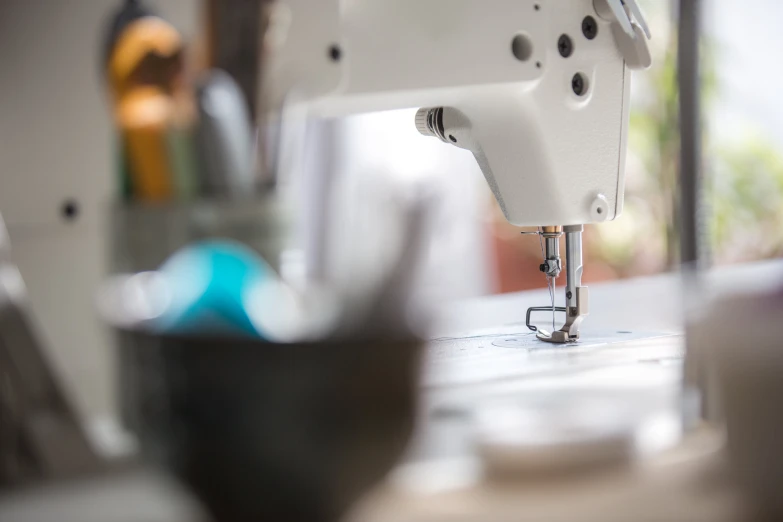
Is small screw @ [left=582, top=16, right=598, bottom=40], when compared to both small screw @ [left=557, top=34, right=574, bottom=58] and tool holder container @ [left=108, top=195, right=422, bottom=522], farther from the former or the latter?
tool holder container @ [left=108, top=195, right=422, bottom=522]

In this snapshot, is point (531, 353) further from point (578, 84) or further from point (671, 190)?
point (671, 190)

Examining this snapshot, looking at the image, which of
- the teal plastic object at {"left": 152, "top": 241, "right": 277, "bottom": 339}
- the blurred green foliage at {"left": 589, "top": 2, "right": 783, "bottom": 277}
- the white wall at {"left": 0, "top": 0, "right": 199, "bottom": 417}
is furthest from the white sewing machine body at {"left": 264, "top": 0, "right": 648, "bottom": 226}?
the blurred green foliage at {"left": 589, "top": 2, "right": 783, "bottom": 277}

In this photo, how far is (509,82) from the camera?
66 centimetres

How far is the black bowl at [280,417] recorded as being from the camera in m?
0.26

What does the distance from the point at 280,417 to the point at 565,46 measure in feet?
1.71

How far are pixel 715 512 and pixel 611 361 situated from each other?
0.30m

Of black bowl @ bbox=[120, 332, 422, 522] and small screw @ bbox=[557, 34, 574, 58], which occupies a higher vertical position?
small screw @ bbox=[557, 34, 574, 58]

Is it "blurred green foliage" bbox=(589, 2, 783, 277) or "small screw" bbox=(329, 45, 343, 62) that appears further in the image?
"blurred green foliage" bbox=(589, 2, 783, 277)

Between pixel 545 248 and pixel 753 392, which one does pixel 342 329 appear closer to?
pixel 753 392

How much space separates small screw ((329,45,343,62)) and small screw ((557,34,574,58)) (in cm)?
22

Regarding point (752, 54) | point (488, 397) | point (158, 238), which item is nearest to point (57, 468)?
point (488, 397)

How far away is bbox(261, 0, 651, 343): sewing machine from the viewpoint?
0.55 meters

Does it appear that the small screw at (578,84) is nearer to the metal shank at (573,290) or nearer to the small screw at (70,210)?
the metal shank at (573,290)

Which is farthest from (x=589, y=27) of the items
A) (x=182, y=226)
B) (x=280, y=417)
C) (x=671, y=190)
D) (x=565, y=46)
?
(x=671, y=190)
